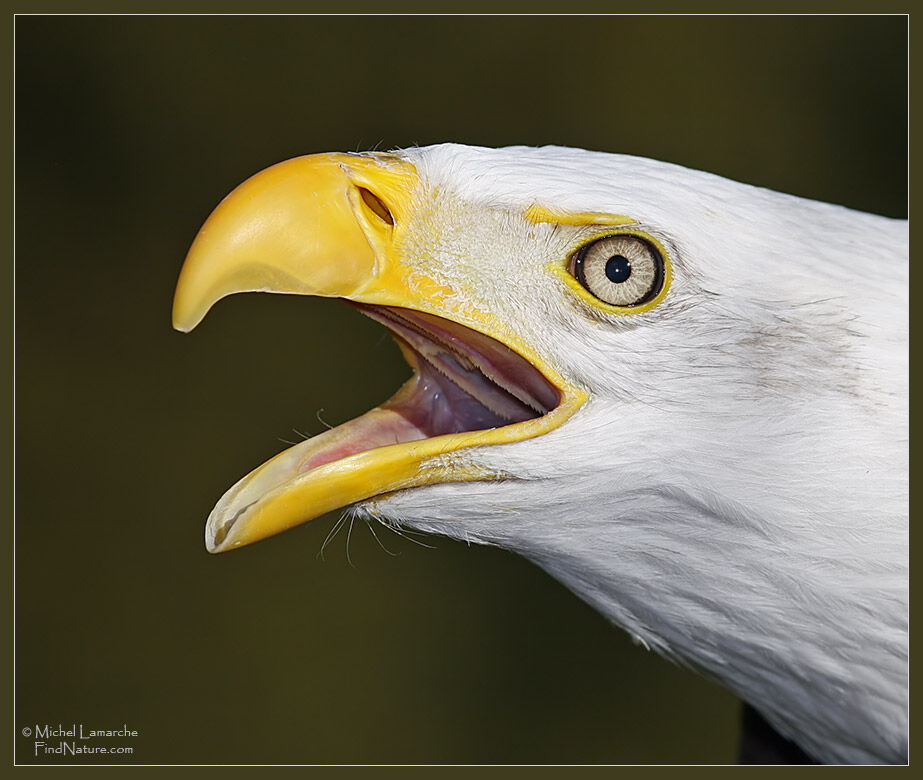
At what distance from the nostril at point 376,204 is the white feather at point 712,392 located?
0.07 metres

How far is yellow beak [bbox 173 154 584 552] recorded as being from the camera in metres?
1.83

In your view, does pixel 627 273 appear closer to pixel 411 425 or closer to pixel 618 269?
pixel 618 269

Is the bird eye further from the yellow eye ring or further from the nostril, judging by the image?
the nostril

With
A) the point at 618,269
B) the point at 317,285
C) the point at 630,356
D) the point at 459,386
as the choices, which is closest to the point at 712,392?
the point at 630,356

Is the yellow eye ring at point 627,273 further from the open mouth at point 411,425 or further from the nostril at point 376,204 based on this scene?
the nostril at point 376,204

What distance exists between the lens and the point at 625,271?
1779 mm

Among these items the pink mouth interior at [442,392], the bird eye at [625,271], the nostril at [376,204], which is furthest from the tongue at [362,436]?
the bird eye at [625,271]

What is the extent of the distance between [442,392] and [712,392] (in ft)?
1.98

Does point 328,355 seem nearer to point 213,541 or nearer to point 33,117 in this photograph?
point 33,117

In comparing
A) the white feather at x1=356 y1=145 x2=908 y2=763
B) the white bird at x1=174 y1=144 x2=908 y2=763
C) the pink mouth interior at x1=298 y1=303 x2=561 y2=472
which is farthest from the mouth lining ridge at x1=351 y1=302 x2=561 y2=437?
the white feather at x1=356 y1=145 x2=908 y2=763

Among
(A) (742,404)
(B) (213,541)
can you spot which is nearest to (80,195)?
(B) (213,541)

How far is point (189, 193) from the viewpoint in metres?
5.61

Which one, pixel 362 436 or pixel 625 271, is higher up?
pixel 625 271

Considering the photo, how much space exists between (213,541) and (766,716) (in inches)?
50.3
